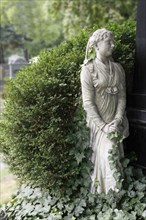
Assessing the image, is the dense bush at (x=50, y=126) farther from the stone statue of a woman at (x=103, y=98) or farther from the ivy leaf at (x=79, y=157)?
the stone statue of a woman at (x=103, y=98)

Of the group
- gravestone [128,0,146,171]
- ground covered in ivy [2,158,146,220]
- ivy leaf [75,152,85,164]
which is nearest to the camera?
ground covered in ivy [2,158,146,220]

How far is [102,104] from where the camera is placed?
3.77 m

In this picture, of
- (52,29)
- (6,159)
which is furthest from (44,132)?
(52,29)

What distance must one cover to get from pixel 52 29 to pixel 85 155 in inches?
1032

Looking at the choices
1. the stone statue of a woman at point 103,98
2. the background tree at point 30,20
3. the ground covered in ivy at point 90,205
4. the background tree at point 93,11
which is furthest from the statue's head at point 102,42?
the background tree at point 30,20

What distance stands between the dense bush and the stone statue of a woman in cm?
21

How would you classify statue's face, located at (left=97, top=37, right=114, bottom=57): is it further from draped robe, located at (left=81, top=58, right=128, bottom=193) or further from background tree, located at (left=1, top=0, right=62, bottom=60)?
background tree, located at (left=1, top=0, right=62, bottom=60)

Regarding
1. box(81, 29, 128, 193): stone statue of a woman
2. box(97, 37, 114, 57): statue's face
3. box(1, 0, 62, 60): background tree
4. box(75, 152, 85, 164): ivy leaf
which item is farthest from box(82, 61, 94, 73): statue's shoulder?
box(1, 0, 62, 60): background tree

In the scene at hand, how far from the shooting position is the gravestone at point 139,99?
13.7ft

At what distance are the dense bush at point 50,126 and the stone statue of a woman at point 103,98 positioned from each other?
0.70 feet

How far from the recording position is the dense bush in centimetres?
400

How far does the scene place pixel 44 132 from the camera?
397 centimetres

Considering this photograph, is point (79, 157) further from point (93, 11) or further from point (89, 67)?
point (93, 11)

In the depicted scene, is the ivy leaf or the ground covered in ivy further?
the ivy leaf
